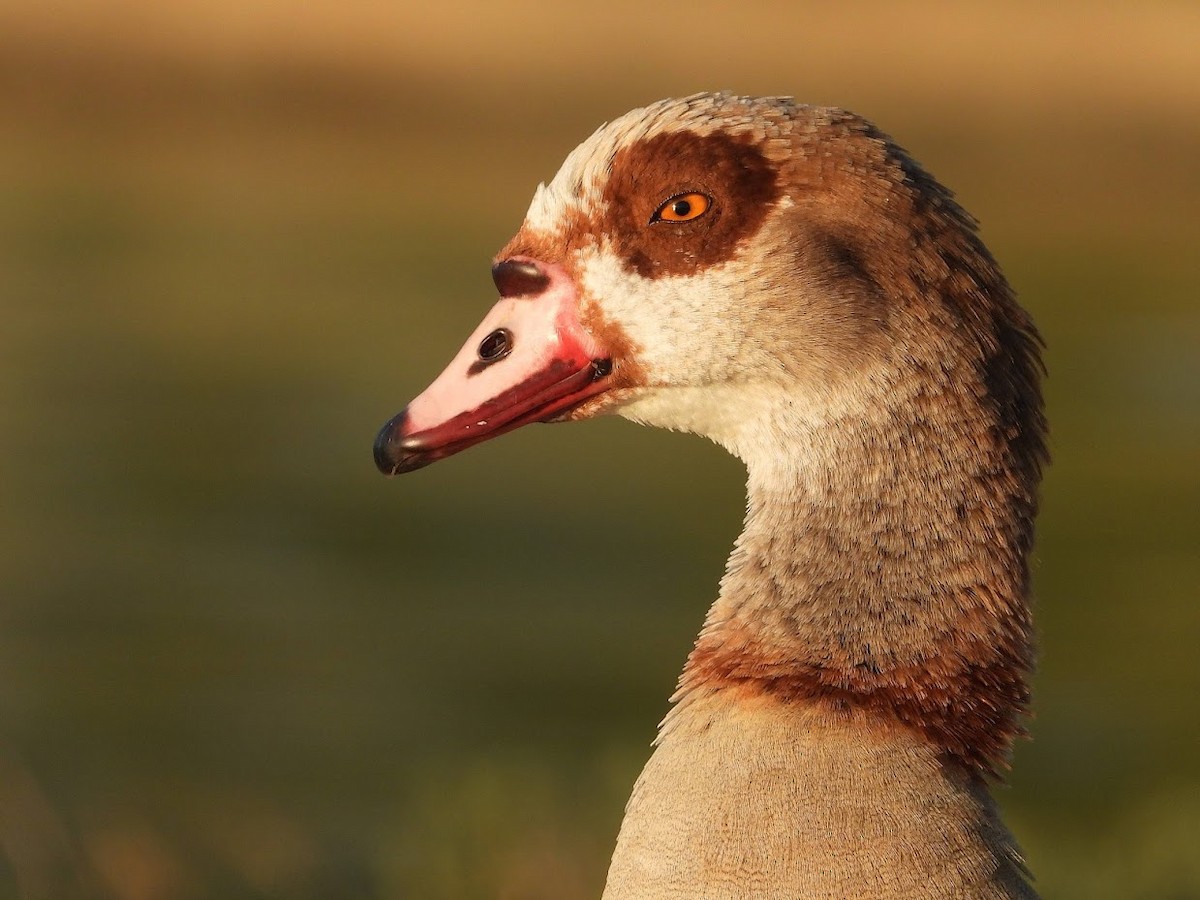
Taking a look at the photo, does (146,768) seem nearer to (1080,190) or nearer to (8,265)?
(8,265)

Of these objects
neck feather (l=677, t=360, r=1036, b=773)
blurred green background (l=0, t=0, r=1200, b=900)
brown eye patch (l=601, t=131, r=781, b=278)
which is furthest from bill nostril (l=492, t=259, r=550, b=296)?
blurred green background (l=0, t=0, r=1200, b=900)

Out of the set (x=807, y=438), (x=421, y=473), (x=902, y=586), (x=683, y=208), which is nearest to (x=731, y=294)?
(x=683, y=208)

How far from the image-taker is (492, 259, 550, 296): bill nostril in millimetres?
3072

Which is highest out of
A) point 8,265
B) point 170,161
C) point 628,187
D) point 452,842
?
point 170,161

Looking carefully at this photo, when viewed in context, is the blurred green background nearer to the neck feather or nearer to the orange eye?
the neck feather

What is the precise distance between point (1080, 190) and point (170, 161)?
1114cm

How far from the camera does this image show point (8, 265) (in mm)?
17141

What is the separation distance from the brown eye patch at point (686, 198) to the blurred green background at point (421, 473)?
3.49 m

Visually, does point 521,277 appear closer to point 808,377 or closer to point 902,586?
point 808,377

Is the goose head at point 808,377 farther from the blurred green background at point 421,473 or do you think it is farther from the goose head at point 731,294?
the blurred green background at point 421,473

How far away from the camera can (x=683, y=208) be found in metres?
2.97

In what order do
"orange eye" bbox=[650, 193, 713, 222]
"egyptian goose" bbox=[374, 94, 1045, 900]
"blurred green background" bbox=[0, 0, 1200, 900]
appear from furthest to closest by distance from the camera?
1. "blurred green background" bbox=[0, 0, 1200, 900]
2. "orange eye" bbox=[650, 193, 713, 222]
3. "egyptian goose" bbox=[374, 94, 1045, 900]

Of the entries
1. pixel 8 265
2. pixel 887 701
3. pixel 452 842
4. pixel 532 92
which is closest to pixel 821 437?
pixel 887 701

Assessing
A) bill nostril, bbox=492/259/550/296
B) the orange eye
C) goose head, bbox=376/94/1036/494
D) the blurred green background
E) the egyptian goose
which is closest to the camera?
the egyptian goose
